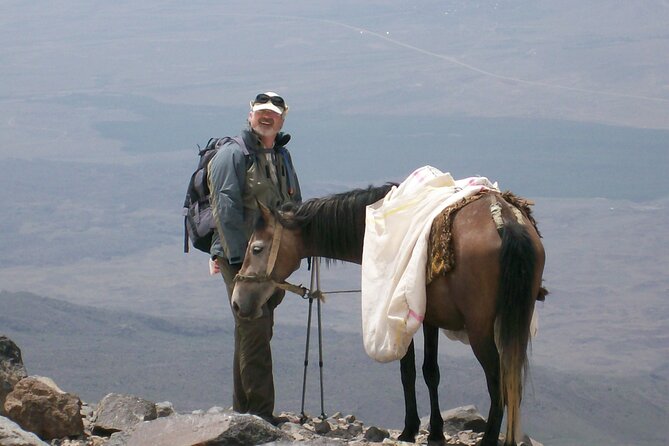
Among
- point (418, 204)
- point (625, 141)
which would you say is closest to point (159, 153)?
point (625, 141)

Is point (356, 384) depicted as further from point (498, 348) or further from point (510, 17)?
point (510, 17)

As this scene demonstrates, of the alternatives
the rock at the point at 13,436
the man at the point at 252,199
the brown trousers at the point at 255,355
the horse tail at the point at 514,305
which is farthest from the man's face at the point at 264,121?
the rock at the point at 13,436

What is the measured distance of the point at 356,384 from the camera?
4984 centimetres

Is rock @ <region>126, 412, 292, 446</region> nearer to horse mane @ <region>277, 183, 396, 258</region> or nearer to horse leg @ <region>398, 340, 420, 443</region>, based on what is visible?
horse leg @ <region>398, 340, 420, 443</region>

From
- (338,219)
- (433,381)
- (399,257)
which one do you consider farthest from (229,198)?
(433,381)

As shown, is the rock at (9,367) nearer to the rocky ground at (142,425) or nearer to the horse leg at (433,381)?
the rocky ground at (142,425)

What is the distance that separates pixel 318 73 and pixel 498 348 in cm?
14363

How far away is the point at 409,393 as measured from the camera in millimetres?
8250

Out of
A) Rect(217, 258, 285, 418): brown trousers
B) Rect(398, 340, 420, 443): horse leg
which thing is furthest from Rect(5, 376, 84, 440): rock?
Rect(398, 340, 420, 443): horse leg

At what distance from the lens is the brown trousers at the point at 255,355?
858 centimetres

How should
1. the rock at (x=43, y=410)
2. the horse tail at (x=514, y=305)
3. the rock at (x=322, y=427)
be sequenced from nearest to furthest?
the horse tail at (x=514, y=305) < the rock at (x=43, y=410) < the rock at (x=322, y=427)

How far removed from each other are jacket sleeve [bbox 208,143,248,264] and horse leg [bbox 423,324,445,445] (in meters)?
1.19

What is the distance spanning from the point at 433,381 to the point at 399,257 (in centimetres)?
83

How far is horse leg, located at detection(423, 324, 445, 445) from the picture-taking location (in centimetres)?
818
